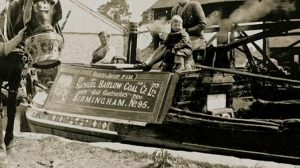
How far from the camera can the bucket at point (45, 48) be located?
4211 mm

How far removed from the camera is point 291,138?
18.2 ft

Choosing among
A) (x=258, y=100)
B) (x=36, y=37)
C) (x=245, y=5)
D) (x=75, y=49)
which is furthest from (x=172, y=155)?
(x=75, y=49)

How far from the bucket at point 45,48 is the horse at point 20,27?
0.36ft

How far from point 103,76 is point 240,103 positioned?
2.41 meters

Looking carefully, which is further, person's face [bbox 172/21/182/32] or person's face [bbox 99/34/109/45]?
person's face [bbox 99/34/109/45]

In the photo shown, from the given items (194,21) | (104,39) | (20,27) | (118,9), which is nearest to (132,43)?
(104,39)

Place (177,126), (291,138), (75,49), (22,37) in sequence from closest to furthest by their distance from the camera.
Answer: (22,37) → (291,138) → (177,126) → (75,49)

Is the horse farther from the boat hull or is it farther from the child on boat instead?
the child on boat

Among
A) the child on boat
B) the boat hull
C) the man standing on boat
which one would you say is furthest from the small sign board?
the man standing on boat

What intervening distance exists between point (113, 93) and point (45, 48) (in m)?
2.90

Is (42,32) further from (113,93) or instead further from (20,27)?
(113,93)

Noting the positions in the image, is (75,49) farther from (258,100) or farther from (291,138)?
(291,138)

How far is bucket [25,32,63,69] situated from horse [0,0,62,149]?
0.11 m

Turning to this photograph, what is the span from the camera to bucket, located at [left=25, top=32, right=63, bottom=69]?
421cm
